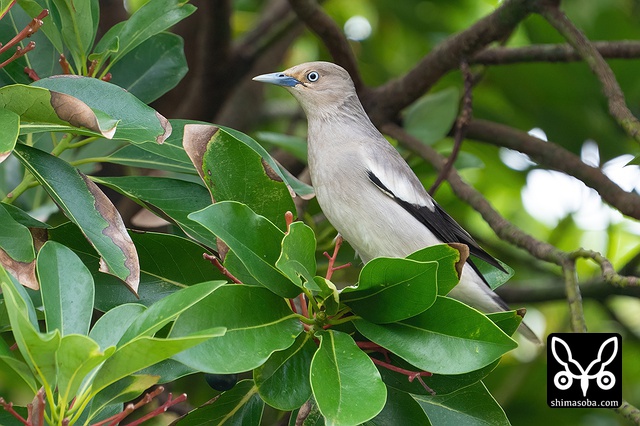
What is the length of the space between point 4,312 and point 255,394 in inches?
31.9

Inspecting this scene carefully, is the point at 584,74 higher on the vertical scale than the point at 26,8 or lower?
lower

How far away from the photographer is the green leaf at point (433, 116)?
4965mm

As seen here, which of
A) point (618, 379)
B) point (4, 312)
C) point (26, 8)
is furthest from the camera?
point (618, 379)

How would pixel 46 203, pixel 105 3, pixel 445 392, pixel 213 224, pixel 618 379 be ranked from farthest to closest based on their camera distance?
pixel 105 3 < pixel 46 203 < pixel 618 379 < pixel 445 392 < pixel 213 224

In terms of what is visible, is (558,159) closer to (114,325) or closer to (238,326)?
(238,326)

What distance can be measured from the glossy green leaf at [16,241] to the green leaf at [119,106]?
39 centimetres

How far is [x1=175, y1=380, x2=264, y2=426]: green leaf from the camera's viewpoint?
2.60m

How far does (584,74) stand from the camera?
554cm

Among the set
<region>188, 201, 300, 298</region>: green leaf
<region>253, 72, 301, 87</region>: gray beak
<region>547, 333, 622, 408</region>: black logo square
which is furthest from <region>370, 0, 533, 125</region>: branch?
<region>188, 201, 300, 298</region>: green leaf

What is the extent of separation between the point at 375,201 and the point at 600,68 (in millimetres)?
Answer: 1142

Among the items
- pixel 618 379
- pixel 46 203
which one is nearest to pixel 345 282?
pixel 46 203

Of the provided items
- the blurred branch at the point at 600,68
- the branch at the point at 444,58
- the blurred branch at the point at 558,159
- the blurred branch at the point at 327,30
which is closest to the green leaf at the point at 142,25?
the blurred branch at the point at 327,30

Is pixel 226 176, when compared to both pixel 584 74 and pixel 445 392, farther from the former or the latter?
pixel 584 74

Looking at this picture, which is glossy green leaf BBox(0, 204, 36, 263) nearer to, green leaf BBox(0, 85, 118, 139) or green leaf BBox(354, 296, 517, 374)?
green leaf BBox(0, 85, 118, 139)
